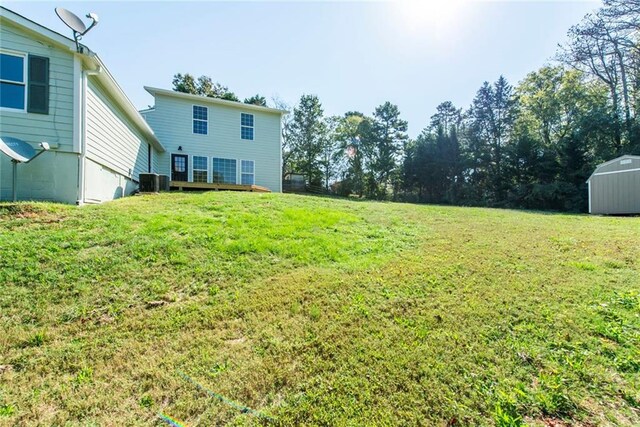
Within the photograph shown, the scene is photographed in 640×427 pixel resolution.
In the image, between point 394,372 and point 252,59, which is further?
point 252,59

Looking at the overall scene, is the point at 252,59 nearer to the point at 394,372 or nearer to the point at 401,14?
the point at 401,14

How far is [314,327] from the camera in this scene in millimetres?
2807

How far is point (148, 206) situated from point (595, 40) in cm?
3236

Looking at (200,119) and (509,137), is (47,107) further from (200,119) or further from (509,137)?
(509,137)

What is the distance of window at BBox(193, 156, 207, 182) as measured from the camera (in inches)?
543

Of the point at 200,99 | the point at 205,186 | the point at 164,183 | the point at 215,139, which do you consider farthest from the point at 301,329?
the point at 200,99

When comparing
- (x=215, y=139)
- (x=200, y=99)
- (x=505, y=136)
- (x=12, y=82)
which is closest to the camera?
(x=12, y=82)

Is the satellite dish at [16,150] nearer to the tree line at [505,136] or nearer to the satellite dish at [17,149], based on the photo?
the satellite dish at [17,149]

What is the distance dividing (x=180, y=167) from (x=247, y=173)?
122 inches

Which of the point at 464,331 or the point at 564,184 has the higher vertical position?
the point at 564,184

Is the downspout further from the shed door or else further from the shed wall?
the shed wall

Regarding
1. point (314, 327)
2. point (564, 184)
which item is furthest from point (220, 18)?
point (564, 184)

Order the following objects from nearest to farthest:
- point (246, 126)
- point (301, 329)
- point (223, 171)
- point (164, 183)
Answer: point (301, 329) → point (164, 183) → point (223, 171) → point (246, 126)

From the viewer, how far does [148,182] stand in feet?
32.7
